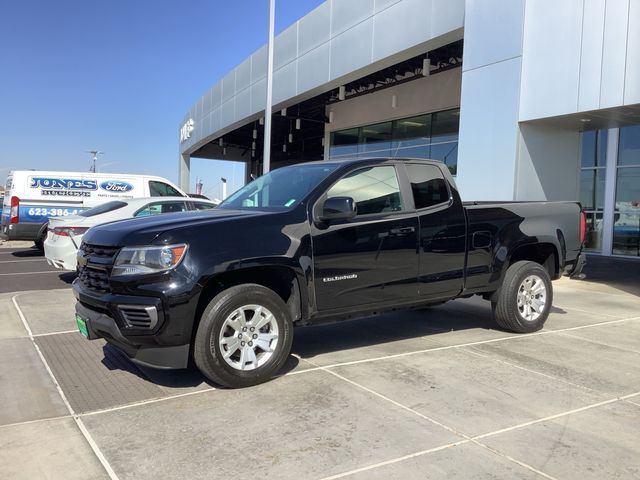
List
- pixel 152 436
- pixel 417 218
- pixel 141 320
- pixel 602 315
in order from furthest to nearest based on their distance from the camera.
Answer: pixel 602 315, pixel 417 218, pixel 141 320, pixel 152 436

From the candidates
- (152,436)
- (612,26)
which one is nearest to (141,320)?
(152,436)

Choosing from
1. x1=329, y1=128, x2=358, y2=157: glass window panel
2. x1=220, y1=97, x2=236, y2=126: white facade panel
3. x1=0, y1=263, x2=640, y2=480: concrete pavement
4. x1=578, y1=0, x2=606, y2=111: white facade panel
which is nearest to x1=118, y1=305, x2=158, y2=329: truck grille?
x1=0, y1=263, x2=640, y2=480: concrete pavement

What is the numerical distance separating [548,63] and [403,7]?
4.58 metres

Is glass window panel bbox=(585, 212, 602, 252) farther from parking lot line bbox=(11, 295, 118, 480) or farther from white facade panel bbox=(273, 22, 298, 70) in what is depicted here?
parking lot line bbox=(11, 295, 118, 480)

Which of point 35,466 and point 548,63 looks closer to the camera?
point 35,466

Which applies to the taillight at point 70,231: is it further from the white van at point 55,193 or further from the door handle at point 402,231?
the door handle at point 402,231

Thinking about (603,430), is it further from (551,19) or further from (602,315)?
(551,19)

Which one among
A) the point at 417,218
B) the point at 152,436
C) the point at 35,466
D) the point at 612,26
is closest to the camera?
the point at 35,466

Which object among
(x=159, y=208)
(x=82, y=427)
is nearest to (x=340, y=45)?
(x=159, y=208)

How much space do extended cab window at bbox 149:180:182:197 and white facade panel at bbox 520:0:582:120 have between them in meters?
8.18

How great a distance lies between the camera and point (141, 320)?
413 cm

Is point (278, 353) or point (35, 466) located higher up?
point (278, 353)

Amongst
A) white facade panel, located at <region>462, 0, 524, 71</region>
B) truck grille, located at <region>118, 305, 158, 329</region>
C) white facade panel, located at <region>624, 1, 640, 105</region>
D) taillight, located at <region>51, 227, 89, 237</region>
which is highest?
white facade panel, located at <region>462, 0, 524, 71</region>

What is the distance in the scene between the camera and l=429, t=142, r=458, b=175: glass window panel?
17312 mm
